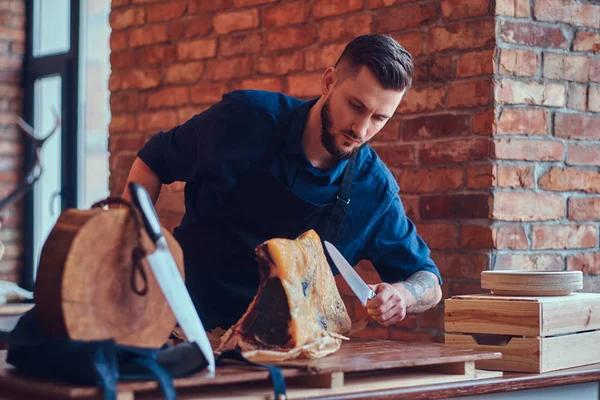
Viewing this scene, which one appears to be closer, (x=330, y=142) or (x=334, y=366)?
(x=334, y=366)

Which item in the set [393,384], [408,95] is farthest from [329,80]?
[393,384]

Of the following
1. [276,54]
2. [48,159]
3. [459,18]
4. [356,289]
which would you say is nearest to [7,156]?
[48,159]

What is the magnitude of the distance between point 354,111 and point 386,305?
0.44 meters

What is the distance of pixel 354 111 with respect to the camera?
208cm

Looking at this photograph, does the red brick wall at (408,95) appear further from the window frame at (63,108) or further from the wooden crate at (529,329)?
the window frame at (63,108)

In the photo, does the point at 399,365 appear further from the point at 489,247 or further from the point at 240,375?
the point at 489,247

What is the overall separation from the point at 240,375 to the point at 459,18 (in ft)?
5.06

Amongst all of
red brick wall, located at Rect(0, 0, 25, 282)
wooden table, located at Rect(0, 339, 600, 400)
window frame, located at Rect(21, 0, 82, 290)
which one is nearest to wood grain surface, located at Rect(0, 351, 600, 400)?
wooden table, located at Rect(0, 339, 600, 400)

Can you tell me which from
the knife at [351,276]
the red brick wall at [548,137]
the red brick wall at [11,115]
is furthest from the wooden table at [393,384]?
the red brick wall at [11,115]

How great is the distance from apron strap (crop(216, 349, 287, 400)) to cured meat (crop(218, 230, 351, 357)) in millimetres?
114

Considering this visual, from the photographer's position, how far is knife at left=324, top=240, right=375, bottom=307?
1873mm

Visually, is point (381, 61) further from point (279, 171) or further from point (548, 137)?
point (548, 137)

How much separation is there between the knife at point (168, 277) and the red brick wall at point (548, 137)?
1333 mm

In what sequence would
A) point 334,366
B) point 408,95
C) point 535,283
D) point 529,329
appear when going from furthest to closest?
1. point 408,95
2. point 535,283
3. point 529,329
4. point 334,366
